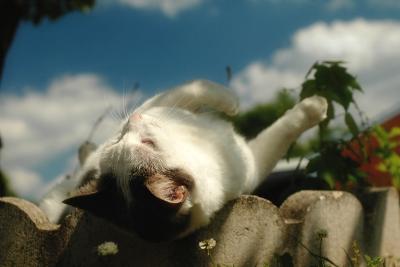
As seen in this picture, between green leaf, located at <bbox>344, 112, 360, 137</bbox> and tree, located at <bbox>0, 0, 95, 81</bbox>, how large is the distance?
689cm

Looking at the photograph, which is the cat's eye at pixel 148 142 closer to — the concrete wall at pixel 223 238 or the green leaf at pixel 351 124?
the concrete wall at pixel 223 238

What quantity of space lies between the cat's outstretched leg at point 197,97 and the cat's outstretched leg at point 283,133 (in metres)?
0.27

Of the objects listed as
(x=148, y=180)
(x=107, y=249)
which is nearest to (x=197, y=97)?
(x=148, y=180)

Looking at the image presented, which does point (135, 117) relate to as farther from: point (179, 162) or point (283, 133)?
point (283, 133)

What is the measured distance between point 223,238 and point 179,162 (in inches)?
13.4

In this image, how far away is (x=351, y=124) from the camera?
9.40ft

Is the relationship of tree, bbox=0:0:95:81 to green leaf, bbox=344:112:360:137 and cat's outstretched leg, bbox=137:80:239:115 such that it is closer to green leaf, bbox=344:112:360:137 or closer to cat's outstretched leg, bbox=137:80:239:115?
cat's outstretched leg, bbox=137:80:239:115

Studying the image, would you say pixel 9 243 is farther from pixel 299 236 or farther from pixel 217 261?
pixel 299 236

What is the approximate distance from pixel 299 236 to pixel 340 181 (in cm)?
113

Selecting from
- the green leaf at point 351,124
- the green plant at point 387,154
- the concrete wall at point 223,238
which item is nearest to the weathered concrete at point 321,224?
the concrete wall at point 223,238

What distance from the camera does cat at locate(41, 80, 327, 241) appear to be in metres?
1.62

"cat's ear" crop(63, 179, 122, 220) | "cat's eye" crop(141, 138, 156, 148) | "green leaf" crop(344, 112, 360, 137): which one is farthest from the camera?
"green leaf" crop(344, 112, 360, 137)

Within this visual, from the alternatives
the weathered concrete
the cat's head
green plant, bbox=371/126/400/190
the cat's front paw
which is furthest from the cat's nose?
green plant, bbox=371/126/400/190

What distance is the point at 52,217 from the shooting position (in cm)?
258
